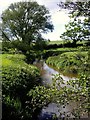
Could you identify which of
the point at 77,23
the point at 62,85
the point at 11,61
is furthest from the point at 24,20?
the point at 77,23

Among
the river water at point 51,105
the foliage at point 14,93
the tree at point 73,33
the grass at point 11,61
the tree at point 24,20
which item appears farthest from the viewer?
the tree at point 24,20

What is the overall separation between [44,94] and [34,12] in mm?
45521

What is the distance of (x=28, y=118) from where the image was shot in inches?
469

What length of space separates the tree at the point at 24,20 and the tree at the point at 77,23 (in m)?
42.8

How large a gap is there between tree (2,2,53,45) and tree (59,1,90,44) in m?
42.8

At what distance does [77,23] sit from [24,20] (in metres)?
45.9

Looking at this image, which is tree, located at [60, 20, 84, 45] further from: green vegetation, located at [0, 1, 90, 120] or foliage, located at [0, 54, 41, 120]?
foliage, located at [0, 54, 41, 120]

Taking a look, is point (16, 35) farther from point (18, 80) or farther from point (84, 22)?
point (84, 22)

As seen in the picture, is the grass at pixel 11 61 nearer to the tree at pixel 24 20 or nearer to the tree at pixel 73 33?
the tree at pixel 73 33

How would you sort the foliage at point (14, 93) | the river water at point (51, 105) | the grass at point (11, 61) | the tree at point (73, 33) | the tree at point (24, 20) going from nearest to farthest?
the tree at point (73, 33)
the river water at point (51, 105)
the foliage at point (14, 93)
the grass at point (11, 61)
the tree at point (24, 20)

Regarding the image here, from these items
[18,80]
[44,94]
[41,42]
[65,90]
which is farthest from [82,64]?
[41,42]

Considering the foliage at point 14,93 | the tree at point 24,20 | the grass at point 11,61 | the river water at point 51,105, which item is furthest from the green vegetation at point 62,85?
the tree at point 24,20

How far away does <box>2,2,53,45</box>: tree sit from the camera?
49.3 meters

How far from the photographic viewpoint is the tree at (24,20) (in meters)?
49.3
